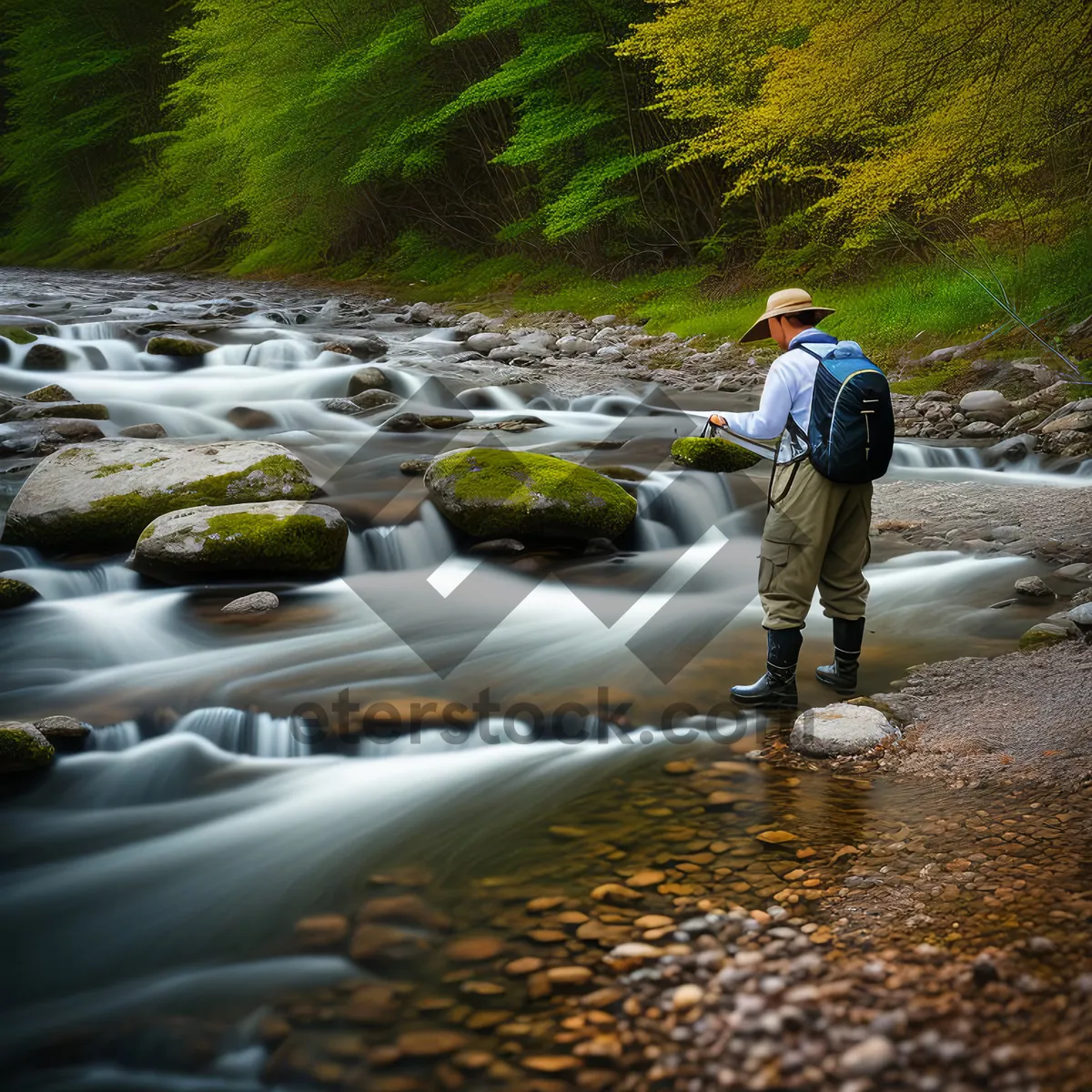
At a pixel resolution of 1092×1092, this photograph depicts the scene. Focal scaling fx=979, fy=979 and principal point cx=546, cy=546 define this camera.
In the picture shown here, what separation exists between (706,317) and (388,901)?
13661mm

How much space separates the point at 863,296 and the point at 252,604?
429 inches

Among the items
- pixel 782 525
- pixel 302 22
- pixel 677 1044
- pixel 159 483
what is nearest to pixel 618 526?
pixel 782 525

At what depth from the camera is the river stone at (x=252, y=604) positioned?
5.77 meters

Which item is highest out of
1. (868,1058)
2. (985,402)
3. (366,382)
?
(366,382)

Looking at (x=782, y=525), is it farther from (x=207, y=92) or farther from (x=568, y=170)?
(x=207, y=92)

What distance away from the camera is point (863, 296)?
1386cm

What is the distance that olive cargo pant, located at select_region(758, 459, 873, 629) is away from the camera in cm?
418

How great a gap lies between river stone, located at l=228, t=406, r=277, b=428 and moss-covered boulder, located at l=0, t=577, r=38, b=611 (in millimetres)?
4809

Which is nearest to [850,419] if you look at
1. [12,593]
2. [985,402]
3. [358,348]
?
[12,593]

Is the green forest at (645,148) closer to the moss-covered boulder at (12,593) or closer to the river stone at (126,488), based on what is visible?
the river stone at (126,488)

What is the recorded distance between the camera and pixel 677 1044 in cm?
237

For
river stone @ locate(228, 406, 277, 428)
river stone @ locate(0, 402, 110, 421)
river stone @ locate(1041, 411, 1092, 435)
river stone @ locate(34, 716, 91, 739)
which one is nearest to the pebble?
river stone @ locate(34, 716, 91, 739)

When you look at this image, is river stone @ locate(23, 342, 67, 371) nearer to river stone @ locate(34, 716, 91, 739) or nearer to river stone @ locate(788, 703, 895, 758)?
river stone @ locate(34, 716, 91, 739)

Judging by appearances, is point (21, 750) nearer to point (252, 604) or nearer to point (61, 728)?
point (61, 728)
